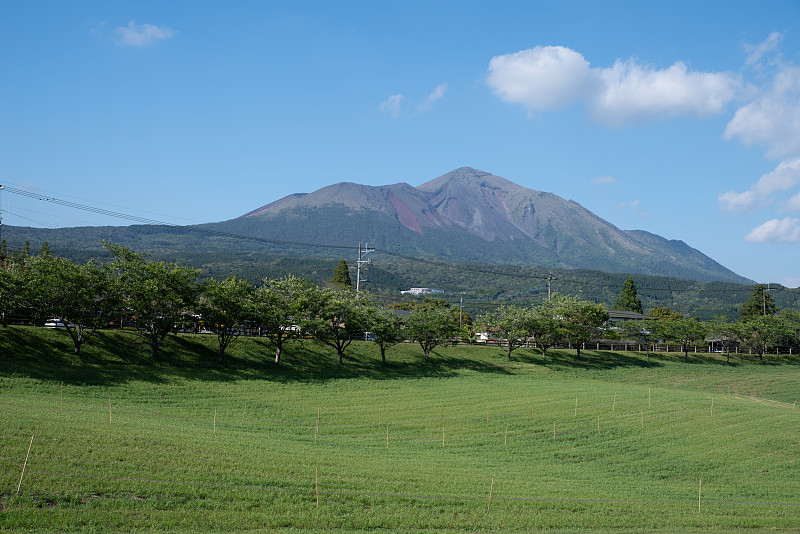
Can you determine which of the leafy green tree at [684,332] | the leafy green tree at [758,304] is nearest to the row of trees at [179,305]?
the leafy green tree at [684,332]

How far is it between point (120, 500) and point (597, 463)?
2395cm

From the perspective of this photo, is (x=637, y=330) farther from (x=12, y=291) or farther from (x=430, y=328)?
(x=12, y=291)

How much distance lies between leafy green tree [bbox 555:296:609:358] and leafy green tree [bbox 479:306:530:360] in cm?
699

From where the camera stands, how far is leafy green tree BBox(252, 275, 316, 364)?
62188 mm

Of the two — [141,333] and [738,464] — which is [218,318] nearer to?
[141,333]

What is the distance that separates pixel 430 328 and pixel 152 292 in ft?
→ 109

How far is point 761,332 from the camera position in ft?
305

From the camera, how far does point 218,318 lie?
58.9 metres

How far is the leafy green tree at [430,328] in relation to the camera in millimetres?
72375

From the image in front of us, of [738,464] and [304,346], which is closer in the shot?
[738,464]

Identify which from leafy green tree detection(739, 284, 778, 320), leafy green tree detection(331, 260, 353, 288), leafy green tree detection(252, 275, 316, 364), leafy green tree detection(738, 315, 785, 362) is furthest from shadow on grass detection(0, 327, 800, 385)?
leafy green tree detection(739, 284, 778, 320)

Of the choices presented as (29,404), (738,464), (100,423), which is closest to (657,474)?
(738,464)

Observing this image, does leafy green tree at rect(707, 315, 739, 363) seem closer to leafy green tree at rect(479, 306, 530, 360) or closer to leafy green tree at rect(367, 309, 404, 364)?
leafy green tree at rect(479, 306, 530, 360)

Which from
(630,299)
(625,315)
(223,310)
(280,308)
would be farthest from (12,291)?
(630,299)
